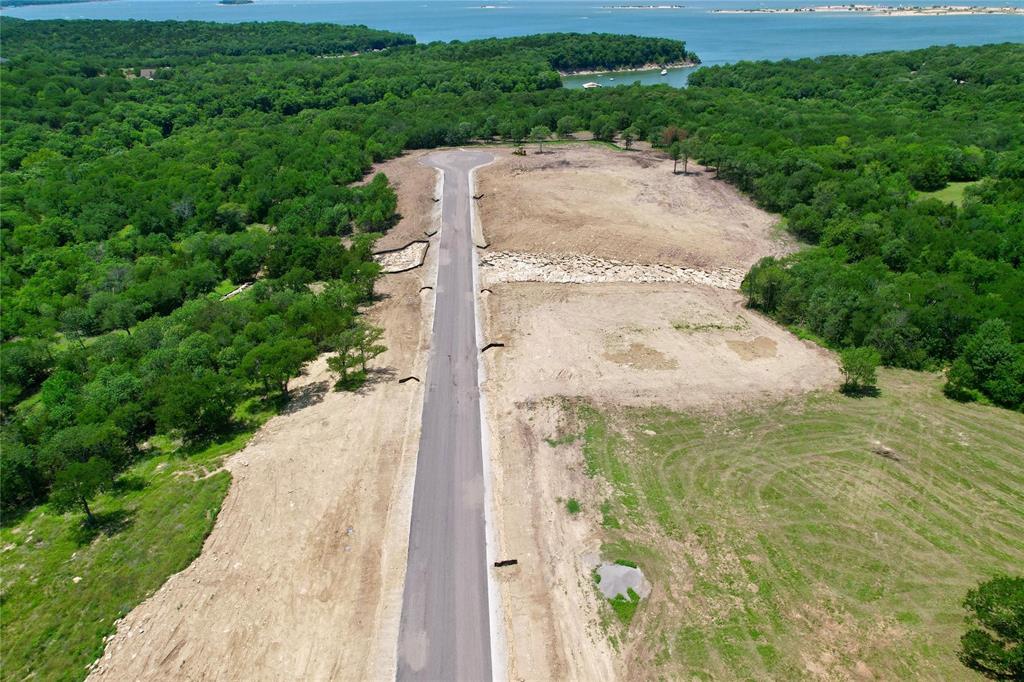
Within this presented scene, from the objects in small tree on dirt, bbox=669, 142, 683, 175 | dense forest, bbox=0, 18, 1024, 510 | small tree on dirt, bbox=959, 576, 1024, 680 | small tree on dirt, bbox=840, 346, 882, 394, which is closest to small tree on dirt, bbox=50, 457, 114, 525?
dense forest, bbox=0, 18, 1024, 510

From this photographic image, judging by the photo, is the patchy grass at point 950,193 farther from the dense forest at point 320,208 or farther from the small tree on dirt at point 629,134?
the small tree on dirt at point 629,134

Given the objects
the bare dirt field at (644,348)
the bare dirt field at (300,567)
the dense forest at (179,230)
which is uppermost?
the dense forest at (179,230)

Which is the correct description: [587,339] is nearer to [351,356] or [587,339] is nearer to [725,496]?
[725,496]

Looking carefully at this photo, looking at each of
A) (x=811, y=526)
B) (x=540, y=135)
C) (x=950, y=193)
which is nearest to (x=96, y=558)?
(x=811, y=526)

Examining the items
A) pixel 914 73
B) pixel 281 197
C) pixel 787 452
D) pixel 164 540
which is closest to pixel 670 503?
pixel 787 452

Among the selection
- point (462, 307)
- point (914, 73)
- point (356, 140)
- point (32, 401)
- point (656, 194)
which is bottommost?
point (32, 401)

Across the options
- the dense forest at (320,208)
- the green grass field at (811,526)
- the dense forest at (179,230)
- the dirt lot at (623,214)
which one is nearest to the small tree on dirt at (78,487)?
the dense forest at (179,230)

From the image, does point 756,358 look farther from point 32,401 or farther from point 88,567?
point 32,401
